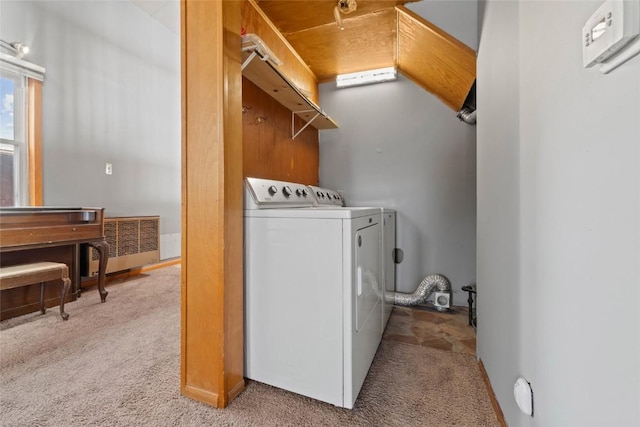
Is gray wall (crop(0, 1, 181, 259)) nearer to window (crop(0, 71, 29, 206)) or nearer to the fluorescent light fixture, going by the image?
window (crop(0, 71, 29, 206))

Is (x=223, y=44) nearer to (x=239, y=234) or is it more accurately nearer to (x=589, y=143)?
(x=239, y=234)

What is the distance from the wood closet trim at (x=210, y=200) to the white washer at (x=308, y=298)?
0.11 m

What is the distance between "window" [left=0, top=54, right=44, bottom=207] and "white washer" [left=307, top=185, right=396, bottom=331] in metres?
2.69

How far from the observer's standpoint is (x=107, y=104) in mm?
3137

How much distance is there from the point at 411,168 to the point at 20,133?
382 centimetres

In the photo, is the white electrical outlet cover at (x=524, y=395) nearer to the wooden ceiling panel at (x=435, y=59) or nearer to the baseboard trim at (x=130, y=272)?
the wooden ceiling panel at (x=435, y=59)

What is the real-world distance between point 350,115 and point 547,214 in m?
2.49

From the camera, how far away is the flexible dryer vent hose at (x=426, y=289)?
253 cm

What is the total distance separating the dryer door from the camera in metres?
1.26

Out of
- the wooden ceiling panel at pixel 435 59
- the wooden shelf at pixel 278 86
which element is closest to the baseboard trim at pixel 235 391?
the wooden shelf at pixel 278 86

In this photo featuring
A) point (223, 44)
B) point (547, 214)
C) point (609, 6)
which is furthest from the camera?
point (223, 44)

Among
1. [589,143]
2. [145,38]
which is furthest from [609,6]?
[145,38]

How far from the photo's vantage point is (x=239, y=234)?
4.39 ft

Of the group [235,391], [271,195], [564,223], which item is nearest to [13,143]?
[271,195]
